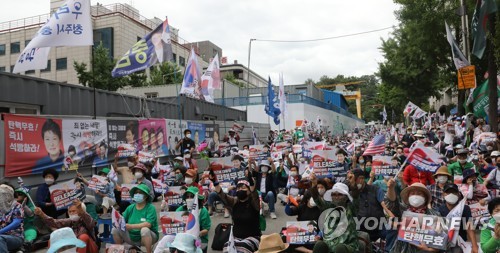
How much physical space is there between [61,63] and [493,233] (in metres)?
43.9

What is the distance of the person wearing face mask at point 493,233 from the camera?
14.8 ft

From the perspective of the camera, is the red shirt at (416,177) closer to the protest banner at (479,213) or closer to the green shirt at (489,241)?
the protest banner at (479,213)

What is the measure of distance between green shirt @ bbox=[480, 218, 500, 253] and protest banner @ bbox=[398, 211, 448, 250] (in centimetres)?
54

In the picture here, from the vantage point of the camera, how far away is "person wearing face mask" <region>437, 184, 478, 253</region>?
524cm

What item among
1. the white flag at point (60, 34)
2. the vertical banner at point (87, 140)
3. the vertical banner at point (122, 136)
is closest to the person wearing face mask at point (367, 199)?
the white flag at point (60, 34)

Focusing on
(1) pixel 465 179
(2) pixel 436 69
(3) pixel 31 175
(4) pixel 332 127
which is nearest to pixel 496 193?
(1) pixel 465 179

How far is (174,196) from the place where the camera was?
7.56 metres

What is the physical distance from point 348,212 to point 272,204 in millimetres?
5268

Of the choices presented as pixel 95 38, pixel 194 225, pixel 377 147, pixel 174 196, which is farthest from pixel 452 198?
pixel 95 38

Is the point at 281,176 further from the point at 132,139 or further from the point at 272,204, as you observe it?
the point at 132,139

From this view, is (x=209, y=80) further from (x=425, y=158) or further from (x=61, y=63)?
(x=61, y=63)

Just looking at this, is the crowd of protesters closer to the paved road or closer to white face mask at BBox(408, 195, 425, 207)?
white face mask at BBox(408, 195, 425, 207)

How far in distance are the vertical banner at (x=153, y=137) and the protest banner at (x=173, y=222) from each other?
28.7 ft

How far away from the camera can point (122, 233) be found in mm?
6074
